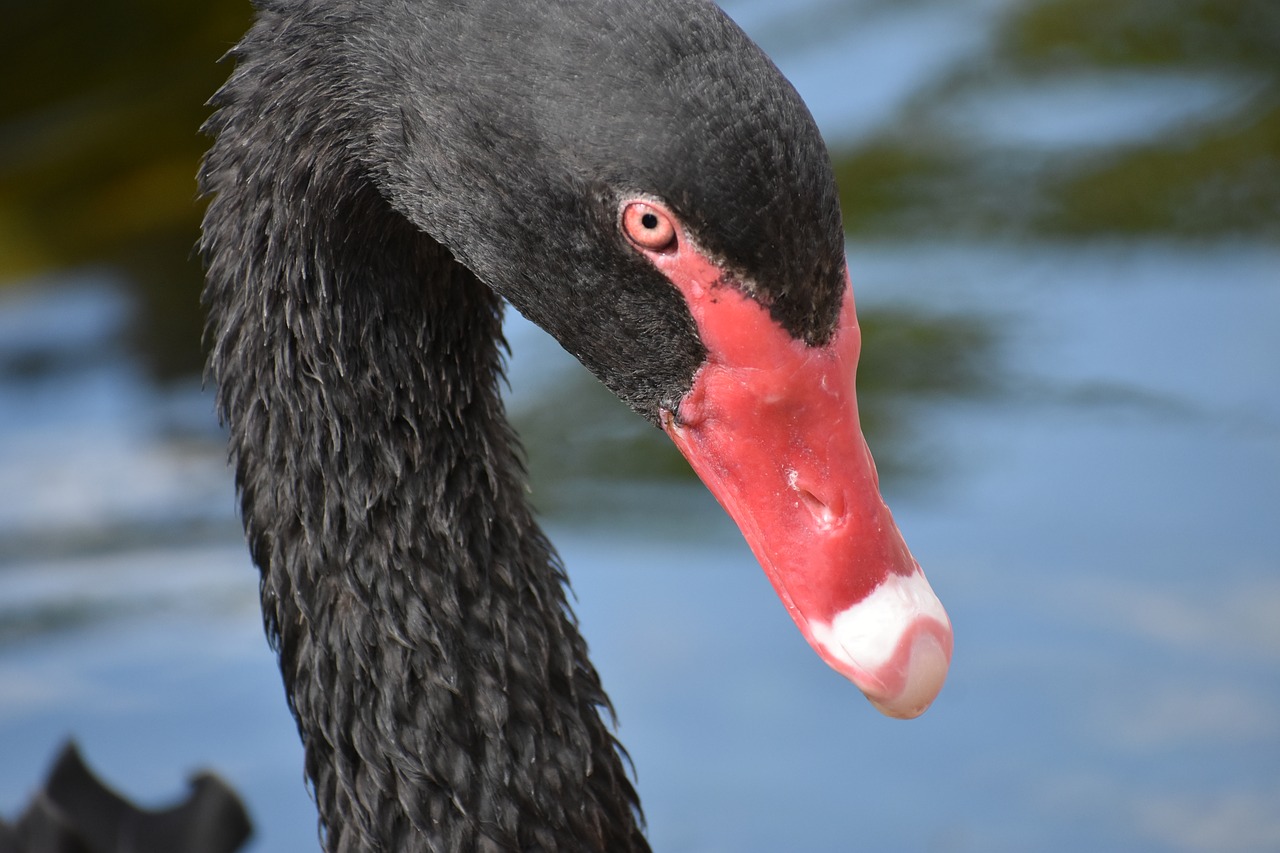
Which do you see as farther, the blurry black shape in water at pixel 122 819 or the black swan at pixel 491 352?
the blurry black shape in water at pixel 122 819

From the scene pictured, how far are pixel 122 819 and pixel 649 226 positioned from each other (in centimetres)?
188

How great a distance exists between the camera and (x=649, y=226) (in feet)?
6.11

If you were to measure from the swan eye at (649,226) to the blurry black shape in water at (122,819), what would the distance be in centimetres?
171

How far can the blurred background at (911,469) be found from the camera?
12.3ft

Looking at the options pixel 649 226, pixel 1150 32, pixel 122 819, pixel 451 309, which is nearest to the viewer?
pixel 649 226

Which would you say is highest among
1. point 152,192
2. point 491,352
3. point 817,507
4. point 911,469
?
point 152,192

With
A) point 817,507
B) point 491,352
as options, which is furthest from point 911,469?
point 817,507

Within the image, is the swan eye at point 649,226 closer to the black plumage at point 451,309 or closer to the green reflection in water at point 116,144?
the black plumage at point 451,309

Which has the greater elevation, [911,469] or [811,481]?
[911,469]

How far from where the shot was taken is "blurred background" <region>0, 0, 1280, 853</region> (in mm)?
3748

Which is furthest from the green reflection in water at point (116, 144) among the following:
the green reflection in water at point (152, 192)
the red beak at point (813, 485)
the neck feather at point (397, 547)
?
the red beak at point (813, 485)

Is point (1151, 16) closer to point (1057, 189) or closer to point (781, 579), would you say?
Result: point (1057, 189)

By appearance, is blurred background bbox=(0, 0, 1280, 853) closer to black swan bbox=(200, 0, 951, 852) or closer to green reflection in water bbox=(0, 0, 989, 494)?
green reflection in water bbox=(0, 0, 989, 494)

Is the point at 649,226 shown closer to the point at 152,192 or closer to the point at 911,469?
the point at 911,469
